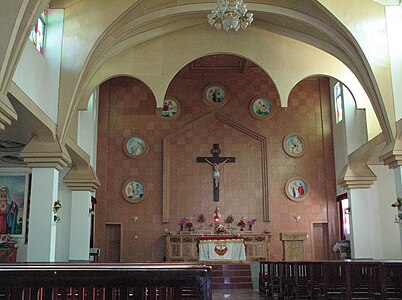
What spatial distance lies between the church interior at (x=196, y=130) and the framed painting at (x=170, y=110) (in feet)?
0.19

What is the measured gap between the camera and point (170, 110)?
20.3 meters

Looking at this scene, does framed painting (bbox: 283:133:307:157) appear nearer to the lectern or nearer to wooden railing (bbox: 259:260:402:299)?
the lectern

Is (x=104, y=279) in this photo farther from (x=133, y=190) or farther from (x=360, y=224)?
(x=133, y=190)

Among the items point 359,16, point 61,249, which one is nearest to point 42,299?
point 359,16

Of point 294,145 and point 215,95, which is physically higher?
point 215,95

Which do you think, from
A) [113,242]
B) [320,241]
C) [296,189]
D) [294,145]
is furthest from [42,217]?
[320,241]

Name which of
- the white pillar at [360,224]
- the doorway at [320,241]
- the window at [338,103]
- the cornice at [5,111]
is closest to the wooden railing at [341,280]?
the white pillar at [360,224]

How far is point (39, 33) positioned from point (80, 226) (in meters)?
6.35

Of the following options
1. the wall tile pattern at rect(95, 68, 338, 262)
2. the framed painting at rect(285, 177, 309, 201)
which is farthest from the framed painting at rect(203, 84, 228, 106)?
the framed painting at rect(285, 177, 309, 201)

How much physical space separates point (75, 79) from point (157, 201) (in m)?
8.76

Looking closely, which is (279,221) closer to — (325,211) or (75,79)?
(325,211)

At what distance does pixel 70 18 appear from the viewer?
11.9 meters

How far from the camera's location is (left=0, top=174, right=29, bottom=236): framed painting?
1561 centimetres

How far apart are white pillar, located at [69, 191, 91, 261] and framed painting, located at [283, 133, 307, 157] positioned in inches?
325
